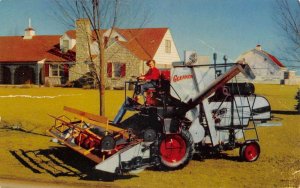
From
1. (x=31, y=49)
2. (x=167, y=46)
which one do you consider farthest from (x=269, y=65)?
(x=31, y=49)

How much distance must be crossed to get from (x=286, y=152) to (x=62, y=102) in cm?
1567

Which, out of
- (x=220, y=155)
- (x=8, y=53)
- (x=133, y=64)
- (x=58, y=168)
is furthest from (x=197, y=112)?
(x=8, y=53)

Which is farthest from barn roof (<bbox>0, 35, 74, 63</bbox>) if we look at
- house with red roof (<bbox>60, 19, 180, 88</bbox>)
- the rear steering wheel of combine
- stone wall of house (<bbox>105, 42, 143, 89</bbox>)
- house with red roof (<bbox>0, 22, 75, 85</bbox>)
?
the rear steering wheel of combine

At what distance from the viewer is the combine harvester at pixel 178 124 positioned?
8.34 metres

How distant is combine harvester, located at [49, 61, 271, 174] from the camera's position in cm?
834

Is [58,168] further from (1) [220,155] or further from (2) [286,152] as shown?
(2) [286,152]

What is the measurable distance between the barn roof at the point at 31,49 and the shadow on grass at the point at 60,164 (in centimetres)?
3025

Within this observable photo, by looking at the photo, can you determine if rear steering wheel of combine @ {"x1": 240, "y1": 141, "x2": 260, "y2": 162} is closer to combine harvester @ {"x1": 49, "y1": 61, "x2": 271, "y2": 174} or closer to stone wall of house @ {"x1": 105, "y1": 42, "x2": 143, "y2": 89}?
combine harvester @ {"x1": 49, "y1": 61, "x2": 271, "y2": 174}

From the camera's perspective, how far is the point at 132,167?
8133mm

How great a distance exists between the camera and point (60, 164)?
9.74 metres

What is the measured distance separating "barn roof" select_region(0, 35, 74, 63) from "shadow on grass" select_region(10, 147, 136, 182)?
30253mm

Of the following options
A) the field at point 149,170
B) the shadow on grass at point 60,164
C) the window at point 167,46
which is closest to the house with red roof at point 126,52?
the window at point 167,46

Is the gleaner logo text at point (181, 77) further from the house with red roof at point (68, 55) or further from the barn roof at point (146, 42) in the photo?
the barn roof at point (146, 42)

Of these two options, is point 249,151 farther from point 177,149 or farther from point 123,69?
point 123,69
